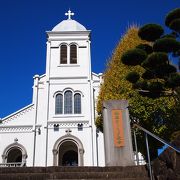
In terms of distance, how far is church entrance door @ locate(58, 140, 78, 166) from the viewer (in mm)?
26222

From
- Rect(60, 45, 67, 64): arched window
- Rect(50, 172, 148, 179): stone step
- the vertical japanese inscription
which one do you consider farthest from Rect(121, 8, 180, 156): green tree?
Rect(60, 45, 67, 64): arched window

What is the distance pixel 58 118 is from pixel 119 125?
1537 centimetres

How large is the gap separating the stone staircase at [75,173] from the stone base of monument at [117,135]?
1.09 m

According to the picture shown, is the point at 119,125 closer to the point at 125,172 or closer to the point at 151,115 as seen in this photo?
the point at 125,172

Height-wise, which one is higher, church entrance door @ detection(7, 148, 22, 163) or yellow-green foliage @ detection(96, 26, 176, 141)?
yellow-green foliage @ detection(96, 26, 176, 141)

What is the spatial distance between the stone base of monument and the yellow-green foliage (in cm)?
747

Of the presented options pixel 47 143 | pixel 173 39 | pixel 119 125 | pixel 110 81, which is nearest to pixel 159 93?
pixel 173 39

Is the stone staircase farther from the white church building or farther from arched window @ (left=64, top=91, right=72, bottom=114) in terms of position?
arched window @ (left=64, top=91, right=72, bottom=114)

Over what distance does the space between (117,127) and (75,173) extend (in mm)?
2931

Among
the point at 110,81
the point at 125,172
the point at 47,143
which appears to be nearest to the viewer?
the point at 125,172

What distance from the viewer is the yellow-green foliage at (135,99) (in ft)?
59.3

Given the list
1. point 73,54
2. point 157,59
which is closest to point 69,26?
point 73,54

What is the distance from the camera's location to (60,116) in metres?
25.5

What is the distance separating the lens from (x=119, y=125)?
34.9ft
